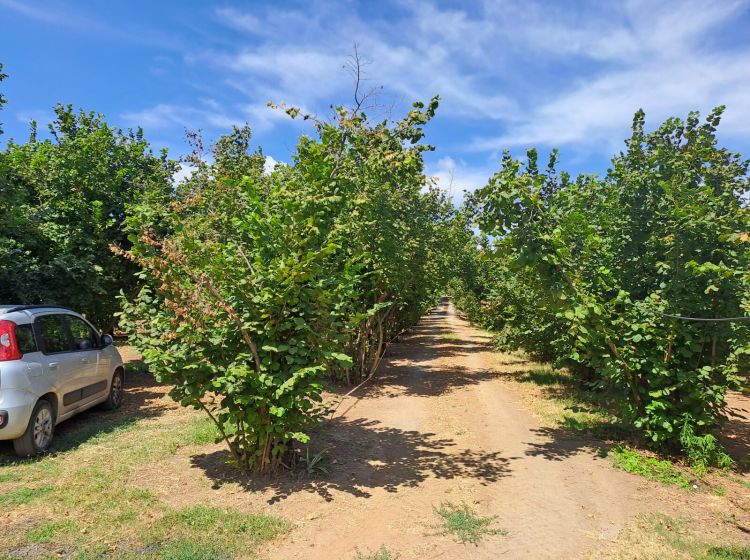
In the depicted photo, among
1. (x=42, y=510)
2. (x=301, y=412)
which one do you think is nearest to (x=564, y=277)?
(x=301, y=412)

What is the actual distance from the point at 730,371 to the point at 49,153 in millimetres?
12716

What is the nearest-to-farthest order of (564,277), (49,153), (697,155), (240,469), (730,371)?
(240,469)
(730,371)
(564,277)
(697,155)
(49,153)

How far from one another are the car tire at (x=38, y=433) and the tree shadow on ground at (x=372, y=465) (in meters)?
1.73

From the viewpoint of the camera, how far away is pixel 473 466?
20.5 feet

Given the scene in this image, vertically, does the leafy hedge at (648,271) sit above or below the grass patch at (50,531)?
above

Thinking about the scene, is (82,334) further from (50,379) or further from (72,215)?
(72,215)

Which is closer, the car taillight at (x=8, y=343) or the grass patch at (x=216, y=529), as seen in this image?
the grass patch at (x=216, y=529)

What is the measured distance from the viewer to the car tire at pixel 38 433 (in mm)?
5648

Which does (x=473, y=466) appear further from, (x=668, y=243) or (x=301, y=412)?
(x=668, y=243)

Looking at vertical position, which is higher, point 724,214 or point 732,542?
point 724,214

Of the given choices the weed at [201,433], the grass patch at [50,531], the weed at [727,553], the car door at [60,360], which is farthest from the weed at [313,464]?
the weed at [727,553]

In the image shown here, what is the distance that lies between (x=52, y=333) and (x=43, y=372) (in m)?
0.79

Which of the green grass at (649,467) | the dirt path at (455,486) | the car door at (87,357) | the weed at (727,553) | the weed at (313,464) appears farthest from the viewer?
the car door at (87,357)

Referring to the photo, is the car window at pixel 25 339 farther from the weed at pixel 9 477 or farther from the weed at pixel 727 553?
the weed at pixel 727 553
